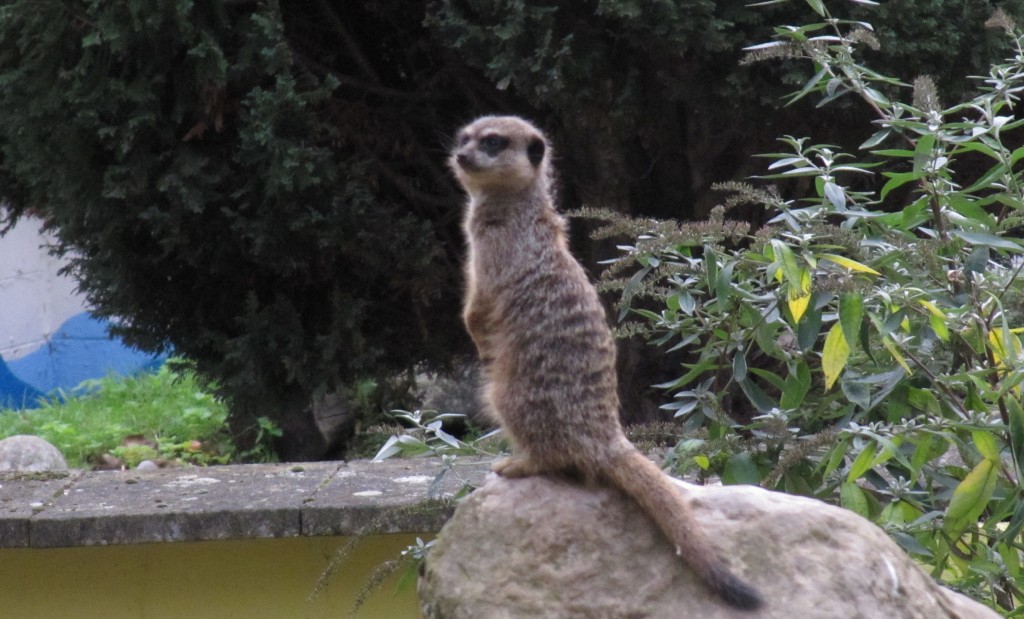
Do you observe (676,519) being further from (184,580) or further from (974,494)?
(184,580)

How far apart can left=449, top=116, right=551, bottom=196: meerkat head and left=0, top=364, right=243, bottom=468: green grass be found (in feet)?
11.2

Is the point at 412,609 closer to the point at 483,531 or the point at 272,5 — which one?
the point at 483,531

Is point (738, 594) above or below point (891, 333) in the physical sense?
below

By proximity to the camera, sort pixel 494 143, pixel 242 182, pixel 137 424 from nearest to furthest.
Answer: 1. pixel 494 143
2. pixel 242 182
3. pixel 137 424

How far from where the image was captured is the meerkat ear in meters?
2.65

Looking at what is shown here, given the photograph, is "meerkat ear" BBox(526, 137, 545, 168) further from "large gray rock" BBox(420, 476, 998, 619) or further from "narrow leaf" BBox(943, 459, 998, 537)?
"narrow leaf" BBox(943, 459, 998, 537)

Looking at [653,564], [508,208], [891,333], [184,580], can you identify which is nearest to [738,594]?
[653,564]

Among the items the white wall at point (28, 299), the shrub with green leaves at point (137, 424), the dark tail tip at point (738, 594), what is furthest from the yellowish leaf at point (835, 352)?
the white wall at point (28, 299)

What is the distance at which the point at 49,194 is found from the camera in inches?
159

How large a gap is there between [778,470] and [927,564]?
0.43 metres

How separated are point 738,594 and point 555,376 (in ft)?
1.69

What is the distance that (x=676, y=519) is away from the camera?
1.83 m

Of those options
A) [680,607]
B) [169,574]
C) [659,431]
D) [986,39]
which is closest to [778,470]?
[659,431]

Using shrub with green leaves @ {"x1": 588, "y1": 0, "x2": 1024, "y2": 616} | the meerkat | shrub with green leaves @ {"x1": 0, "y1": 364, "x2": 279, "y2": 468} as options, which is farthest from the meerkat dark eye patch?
shrub with green leaves @ {"x1": 0, "y1": 364, "x2": 279, "y2": 468}
